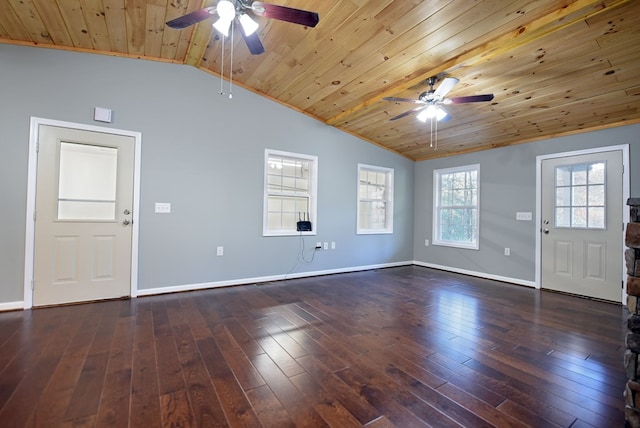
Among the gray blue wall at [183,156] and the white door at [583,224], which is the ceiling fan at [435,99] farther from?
the white door at [583,224]

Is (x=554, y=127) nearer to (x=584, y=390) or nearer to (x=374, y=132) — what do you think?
(x=374, y=132)

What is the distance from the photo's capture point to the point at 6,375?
185 centimetres

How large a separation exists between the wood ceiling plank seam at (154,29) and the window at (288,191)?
1878mm

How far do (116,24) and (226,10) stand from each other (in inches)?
69.8

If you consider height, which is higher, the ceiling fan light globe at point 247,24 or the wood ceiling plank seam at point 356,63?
the wood ceiling plank seam at point 356,63

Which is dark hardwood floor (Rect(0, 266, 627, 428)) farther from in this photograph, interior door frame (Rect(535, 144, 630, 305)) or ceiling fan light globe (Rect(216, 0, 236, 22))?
ceiling fan light globe (Rect(216, 0, 236, 22))

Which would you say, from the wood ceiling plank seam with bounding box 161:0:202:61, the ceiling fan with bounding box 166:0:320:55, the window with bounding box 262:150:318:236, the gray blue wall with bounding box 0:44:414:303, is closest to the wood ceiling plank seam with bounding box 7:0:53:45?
the gray blue wall with bounding box 0:44:414:303

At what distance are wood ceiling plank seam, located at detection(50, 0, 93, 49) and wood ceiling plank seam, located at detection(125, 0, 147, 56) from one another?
0.38m

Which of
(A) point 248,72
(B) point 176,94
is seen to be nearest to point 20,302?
(B) point 176,94

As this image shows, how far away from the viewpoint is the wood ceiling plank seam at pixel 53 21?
105 inches

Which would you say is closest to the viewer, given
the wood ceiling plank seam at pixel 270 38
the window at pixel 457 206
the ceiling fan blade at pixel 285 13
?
the ceiling fan blade at pixel 285 13

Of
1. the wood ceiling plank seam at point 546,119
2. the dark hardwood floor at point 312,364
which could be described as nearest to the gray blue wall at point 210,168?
the wood ceiling plank seam at point 546,119

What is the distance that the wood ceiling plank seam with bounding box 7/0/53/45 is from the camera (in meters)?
2.62

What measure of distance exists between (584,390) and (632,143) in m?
3.54
